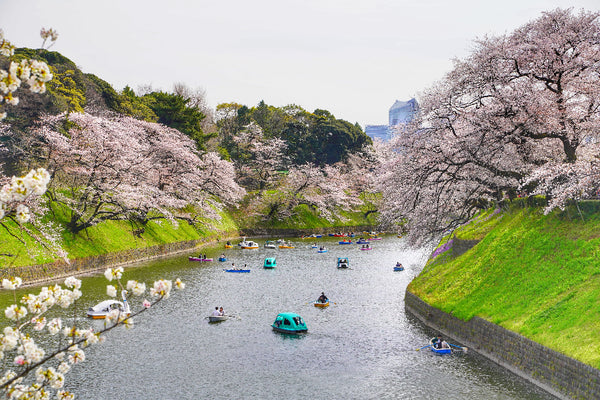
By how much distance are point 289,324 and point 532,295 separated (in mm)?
14736

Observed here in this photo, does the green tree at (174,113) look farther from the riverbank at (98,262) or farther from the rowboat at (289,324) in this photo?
the rowboat at (289,324)

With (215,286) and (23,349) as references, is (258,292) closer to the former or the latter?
(215,286)

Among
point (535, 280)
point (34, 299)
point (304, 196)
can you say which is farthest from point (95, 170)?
point (304, 196)

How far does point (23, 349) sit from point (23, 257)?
4075cm

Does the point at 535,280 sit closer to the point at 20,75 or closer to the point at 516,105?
the point at 516,105

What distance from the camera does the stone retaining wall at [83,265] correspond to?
43.6 meters

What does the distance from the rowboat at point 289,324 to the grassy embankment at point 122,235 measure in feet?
51.9

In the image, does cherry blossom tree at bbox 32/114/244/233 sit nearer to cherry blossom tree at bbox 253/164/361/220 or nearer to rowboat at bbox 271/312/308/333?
rowboat at bbox 271/312/308/333

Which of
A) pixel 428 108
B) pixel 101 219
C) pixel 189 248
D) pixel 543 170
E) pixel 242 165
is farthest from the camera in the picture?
pixel 242 165

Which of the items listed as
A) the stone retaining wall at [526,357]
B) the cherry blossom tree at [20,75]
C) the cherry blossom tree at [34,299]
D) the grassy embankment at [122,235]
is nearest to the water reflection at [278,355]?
the stone retaining wall at [526,357]

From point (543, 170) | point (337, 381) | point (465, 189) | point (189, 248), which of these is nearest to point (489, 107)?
point (543, 170)

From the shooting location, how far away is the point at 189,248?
248 ft

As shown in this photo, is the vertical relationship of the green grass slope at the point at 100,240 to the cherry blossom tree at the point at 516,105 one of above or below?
below

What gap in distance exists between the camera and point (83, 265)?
5153cm
